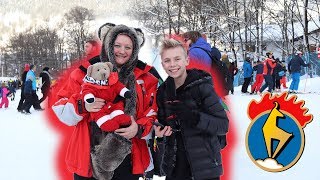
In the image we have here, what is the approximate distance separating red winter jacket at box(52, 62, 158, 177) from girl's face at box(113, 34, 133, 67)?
12 centimetres

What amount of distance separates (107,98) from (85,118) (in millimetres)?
228

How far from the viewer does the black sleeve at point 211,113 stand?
2484 mm

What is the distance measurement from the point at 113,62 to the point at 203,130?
69 centimetres

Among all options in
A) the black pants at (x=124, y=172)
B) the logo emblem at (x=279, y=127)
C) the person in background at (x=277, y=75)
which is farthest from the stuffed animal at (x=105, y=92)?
the person in background at (x=277, y=75)

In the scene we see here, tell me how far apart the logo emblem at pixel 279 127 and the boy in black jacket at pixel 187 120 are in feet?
5.40

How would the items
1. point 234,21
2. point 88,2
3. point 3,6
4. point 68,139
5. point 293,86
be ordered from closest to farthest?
1. point 68,139
2. point 293,86
3. point 234,21
4. point 88,2
5. point 3,6

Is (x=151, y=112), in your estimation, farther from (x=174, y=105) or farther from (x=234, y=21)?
(x=234, y=21)

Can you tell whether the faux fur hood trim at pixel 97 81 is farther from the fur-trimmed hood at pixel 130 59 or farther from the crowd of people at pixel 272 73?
the crowd of people at pixel 272 73

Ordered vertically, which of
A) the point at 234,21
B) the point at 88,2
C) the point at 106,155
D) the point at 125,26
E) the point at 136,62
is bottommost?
the point at 106,155

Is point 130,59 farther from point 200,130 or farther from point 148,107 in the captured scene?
point 200,130

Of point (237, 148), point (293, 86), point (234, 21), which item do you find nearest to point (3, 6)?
point (234, 21)

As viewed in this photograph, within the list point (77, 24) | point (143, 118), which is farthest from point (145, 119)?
point (77, 24)

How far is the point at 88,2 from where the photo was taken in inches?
2248

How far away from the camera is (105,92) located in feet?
7.73
